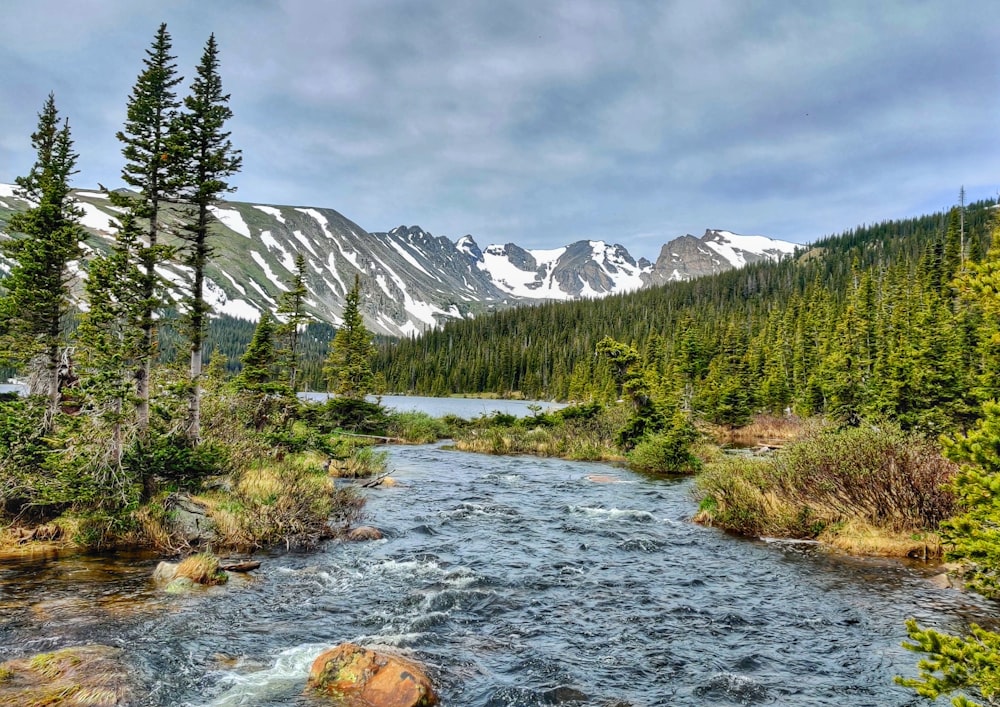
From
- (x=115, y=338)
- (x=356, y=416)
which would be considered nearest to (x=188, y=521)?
(x=115, y=338)

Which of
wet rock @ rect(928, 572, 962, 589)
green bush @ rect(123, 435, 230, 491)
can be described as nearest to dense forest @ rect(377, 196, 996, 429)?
wet rock @ rect(928, 572, 962, 589)

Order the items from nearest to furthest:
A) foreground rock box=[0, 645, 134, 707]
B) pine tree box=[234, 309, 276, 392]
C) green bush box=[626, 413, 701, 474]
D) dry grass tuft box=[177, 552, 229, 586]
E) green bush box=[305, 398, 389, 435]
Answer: foreground rock box=[0, 645, 134, 707] → dry grass tuft box=[177, 552, 229, 586] → green bush box=[626, 413, 701, 474] → pine tree box=[234, 309, 276, 392] → green bush box=[305, 398, 389, 435]

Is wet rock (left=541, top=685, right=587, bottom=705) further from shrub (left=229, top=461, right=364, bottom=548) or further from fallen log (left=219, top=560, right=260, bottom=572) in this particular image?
shrub (left=229, top=461, right=364, bottom=548)

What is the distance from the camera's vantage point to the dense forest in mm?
27828

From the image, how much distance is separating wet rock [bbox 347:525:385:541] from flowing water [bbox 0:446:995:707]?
481 mm

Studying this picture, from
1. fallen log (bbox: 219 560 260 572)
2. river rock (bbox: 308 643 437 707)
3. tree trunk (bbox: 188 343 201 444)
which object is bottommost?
fallen log (bbox: 219 560 260 572)

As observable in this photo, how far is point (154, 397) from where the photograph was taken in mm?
17406

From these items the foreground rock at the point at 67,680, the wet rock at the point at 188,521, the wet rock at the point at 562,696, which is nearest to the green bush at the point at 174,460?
the wet rock at the point at 188,521

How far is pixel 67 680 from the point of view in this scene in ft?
25.2

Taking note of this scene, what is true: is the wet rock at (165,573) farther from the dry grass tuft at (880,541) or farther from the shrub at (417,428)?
the shrub at (417,428)

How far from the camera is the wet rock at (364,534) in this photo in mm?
16906

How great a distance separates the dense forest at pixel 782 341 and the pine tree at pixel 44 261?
24272mm

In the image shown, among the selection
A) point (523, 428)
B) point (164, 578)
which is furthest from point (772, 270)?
point (164, 578)

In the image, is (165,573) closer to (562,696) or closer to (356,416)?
(562,696)
